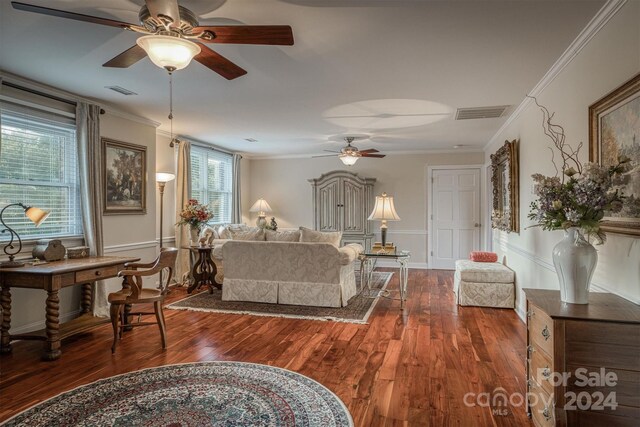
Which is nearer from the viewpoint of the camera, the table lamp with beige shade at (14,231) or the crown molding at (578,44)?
the crown molding at (578,44)

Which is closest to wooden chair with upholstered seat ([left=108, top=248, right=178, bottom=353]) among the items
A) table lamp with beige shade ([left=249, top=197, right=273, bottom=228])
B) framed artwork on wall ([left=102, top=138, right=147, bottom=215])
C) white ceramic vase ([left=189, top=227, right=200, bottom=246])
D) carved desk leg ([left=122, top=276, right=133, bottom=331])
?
carved desk leg ([left=122, top=276, right=133, bottom=331])

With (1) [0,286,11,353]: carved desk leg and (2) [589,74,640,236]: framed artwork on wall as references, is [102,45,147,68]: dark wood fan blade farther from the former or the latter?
(2) [589,74,640,236]: framed artwork on wall

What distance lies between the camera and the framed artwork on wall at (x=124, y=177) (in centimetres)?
459

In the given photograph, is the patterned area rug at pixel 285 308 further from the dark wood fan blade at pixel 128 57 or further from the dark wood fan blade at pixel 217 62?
the dark wood fan blade at pixel 128 57

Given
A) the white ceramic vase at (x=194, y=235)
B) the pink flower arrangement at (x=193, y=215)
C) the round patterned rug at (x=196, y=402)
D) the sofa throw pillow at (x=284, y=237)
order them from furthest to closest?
1. the white ceramic vase at (x=194, y=235)
2. the pink flower arrangement at (x=193, y=215)
3. the sofa throw pillow at (x=284, y=237)
4. the round patterned rug at (x=196, y=402)

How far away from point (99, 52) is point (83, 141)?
160 cm

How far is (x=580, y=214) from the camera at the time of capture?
196cm

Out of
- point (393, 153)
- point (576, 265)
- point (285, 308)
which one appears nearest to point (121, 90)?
point (285, 308)

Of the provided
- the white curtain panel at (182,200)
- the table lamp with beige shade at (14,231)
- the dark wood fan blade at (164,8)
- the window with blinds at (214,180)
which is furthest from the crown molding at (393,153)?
the dark wood fan blade at (164,8)

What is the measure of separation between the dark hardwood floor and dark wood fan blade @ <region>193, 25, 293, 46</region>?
2229 mm

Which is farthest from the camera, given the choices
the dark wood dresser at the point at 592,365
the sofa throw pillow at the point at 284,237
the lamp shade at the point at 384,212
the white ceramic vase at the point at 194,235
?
the white ceramic vase at the point at 194,235

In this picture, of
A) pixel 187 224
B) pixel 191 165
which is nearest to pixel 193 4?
pixel 187 224

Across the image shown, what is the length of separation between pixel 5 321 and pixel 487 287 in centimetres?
511

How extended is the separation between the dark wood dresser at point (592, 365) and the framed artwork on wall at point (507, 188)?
2.86m
